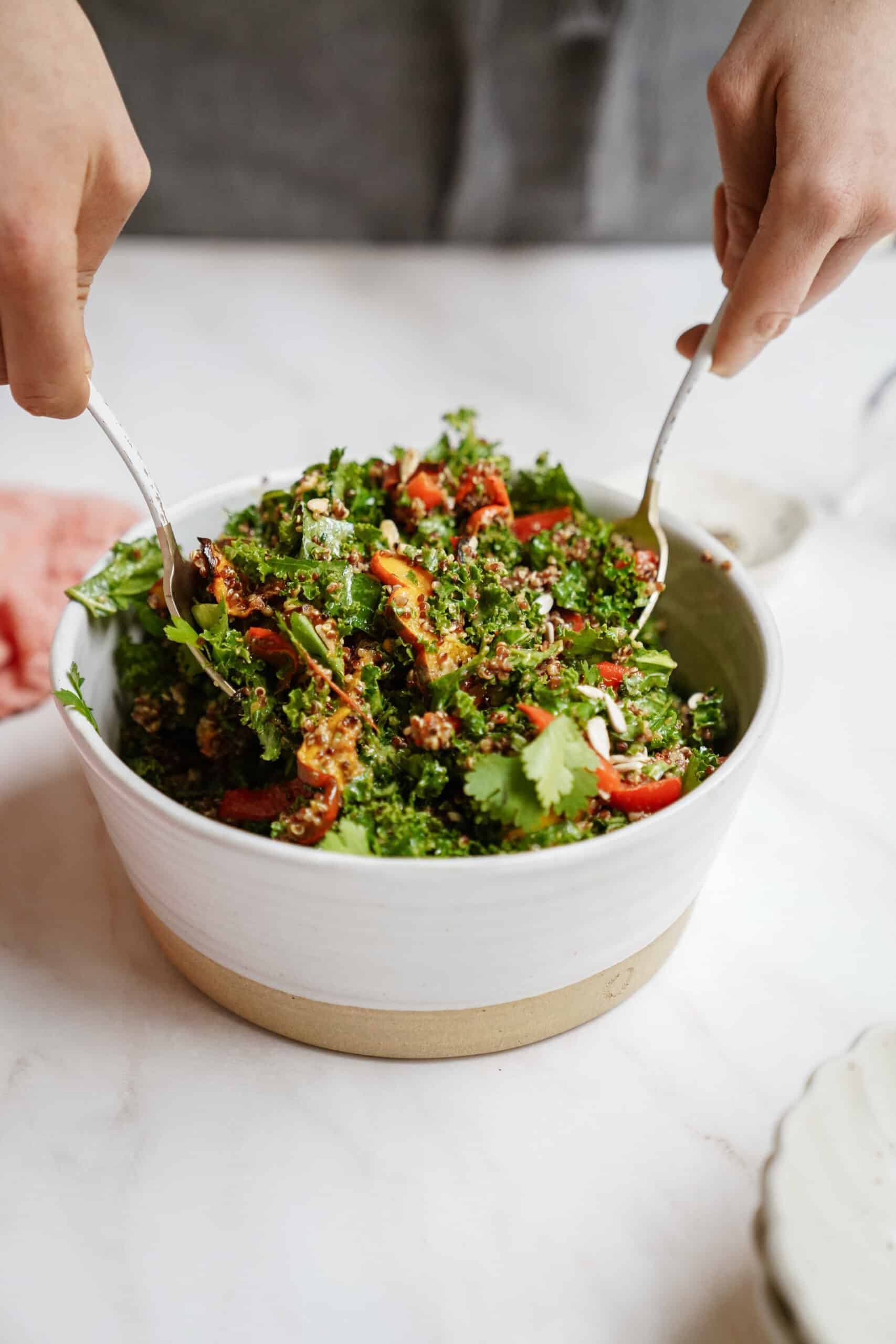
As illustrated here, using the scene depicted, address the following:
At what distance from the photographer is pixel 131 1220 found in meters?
1.41

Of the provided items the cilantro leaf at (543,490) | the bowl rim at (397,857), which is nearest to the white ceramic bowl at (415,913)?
the bowl rim at (397,857)

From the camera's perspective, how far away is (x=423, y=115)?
4.03m

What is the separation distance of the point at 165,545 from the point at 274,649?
292mm

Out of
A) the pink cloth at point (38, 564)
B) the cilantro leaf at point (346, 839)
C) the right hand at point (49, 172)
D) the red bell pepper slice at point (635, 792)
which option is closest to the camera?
the right hand at point (49, 172)

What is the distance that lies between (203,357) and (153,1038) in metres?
2.70

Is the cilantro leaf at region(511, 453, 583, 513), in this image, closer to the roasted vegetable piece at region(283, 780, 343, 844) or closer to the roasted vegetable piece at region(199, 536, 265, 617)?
the roasted vegetable piece at region(199, 536, 265, 617)

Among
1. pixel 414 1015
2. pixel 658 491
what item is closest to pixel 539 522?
pixel 658 491

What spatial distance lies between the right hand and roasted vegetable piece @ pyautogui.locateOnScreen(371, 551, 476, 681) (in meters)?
0.54

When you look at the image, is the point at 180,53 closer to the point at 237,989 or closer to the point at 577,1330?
the point at 237,989

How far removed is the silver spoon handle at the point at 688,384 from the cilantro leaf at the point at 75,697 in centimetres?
106

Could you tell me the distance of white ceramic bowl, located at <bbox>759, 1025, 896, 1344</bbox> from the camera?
1073mm

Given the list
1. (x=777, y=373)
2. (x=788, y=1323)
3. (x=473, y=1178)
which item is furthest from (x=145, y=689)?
(x=777, y=373)

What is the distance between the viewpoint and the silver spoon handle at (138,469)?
1.57 meters

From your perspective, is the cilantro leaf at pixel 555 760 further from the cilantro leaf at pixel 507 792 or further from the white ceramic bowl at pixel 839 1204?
the white ceramic bowl at pixel 839 1204
